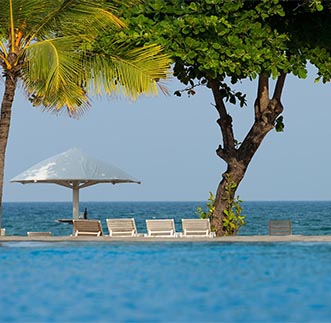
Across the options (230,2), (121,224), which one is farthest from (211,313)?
(230,2)

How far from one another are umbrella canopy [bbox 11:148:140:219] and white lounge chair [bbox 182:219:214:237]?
3.66 metres

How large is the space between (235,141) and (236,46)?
3.33 meters

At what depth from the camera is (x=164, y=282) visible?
543 inches

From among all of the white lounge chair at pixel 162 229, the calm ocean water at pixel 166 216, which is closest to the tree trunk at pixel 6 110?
the white lounge chair at pixel 162 229

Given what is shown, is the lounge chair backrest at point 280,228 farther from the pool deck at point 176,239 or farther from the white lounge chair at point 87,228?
the white lounge chair at point 87,228

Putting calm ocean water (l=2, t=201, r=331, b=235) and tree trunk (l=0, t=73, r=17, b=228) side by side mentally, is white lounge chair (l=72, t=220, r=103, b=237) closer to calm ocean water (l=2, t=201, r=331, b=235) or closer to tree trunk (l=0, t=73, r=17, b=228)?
tree trunk (l=0, t=73, r=17, b=228)

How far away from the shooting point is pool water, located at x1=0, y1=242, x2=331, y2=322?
11211 mm

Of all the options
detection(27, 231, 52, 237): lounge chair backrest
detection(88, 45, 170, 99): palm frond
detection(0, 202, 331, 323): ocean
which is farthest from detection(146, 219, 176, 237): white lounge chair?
detection(88, 45, 170, 99): palm frond

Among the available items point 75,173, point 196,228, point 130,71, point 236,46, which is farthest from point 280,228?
point 75,173

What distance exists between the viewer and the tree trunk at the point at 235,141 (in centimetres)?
2202

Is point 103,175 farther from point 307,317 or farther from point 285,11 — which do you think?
point 307,317

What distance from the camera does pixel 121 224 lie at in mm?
20562

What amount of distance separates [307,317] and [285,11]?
1229 cm

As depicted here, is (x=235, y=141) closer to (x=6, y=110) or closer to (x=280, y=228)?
(x=280, y=228)
